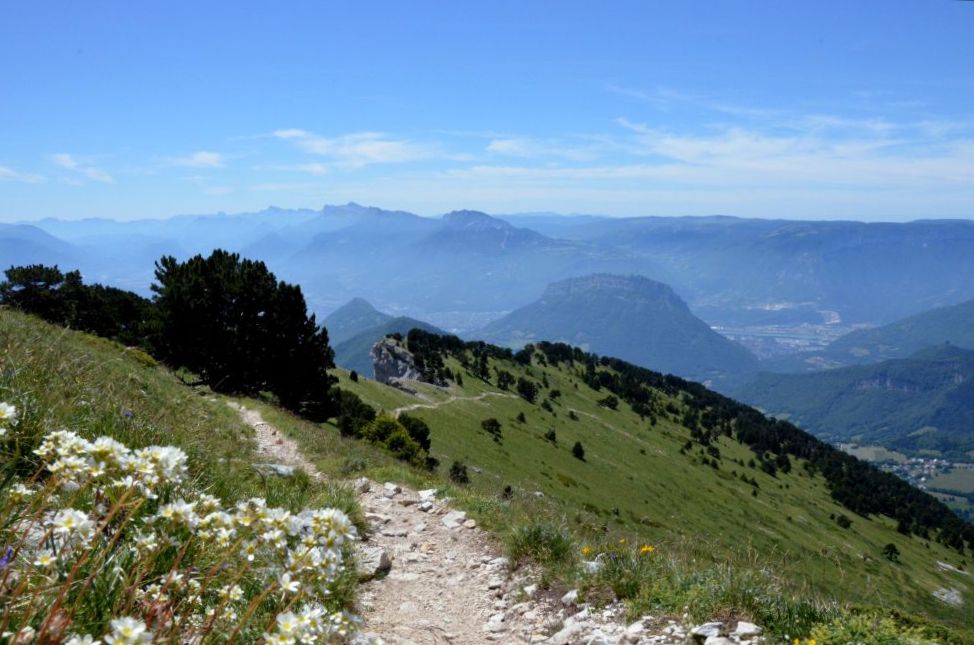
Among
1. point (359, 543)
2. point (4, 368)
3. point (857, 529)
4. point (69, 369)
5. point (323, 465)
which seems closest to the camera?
Answer: point (4, 368)

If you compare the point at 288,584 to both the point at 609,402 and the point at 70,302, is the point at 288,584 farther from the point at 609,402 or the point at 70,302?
the point at 609,402

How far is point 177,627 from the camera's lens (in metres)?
3.15

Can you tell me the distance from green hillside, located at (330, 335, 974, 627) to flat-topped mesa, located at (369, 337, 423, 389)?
7.12 m

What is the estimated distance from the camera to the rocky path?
6180 millimetres

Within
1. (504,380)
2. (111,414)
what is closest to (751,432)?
(504,380)

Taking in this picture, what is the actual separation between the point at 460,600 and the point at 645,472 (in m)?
91.6

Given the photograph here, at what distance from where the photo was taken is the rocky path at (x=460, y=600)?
618 centimetres

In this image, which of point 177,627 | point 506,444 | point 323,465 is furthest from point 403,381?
point 177,627

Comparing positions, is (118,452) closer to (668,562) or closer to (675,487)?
(668,562)

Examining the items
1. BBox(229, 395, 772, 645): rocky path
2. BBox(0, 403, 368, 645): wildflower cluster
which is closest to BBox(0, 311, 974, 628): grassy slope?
BBox(229, 395, 772, 645): rocky path

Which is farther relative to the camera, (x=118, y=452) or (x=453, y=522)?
(x=453, y=522)

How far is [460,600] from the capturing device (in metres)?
8.03

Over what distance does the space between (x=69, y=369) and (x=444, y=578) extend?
631 centimetres

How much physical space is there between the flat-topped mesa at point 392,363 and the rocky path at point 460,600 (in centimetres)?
8164
